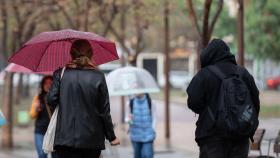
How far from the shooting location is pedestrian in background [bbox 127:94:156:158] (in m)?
10.1

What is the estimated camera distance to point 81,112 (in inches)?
229

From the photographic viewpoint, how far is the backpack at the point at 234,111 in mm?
5738

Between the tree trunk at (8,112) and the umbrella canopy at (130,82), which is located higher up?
the umbrella canopy at (130,82)

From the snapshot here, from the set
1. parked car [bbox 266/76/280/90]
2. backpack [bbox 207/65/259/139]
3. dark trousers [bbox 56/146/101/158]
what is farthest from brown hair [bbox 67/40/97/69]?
parked car [bbox 266/76/280/90]

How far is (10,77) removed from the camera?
56.7ft

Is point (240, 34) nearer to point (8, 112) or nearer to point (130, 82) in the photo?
point (130, 82)

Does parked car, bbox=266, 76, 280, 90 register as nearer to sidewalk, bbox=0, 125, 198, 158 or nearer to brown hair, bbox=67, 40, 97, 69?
sidewalk, bbox=0, 125, 198, 158

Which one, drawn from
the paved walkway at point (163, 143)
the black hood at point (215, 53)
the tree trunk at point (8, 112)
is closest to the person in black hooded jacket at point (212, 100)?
the black hood at point (215, 53)

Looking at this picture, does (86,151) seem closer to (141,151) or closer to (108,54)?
(108,54)

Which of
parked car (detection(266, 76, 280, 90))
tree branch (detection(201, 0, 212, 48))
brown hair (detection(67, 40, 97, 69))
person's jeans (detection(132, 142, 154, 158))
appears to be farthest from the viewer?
parked car (detection(266, 76, 280, 90))

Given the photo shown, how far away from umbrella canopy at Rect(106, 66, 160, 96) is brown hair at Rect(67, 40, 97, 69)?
4.26 metres

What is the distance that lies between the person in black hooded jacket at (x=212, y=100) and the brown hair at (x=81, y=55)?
0.90 meters

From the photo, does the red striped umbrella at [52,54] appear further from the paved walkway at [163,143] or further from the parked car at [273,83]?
the parked car at [273,83]

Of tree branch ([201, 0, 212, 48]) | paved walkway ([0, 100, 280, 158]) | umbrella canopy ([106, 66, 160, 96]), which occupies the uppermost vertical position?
tree branch ([201, 0, 212, 48])
